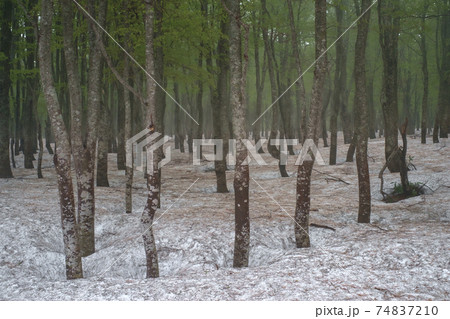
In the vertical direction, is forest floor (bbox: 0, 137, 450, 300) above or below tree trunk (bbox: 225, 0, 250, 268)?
below

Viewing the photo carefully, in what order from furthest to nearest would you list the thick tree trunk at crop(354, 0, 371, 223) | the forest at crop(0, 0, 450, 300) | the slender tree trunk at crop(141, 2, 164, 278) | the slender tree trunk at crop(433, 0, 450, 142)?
1. the slender tree trunk at crop(433, 0, 450, 142)
2. the thick tree trunk at crop(354, 0, 371, 223)
3. the slender tree trunk at crop(141, 2, 164, 278)
4. the forest at crop(0, 0, 450, 300)

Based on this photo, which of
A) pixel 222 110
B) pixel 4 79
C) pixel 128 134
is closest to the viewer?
pixel 128 134

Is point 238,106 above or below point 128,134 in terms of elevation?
above

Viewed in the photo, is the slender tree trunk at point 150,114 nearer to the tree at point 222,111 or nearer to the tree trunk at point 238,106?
the tree trunk at point 238,106

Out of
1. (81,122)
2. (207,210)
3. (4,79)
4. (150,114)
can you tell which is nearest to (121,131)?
(4,79)

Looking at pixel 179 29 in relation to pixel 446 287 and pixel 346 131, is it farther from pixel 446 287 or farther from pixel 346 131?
pixel 346 131

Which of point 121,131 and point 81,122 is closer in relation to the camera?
point 81,122

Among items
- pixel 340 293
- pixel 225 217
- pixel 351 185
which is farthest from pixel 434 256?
pixel 351 185

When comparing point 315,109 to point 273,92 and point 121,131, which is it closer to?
point 273,92

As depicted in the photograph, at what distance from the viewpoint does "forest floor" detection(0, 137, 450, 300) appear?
5.50m

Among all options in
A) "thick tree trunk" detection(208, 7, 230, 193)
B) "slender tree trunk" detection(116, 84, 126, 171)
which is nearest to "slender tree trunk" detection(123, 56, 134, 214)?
"thick tree trunk" detection(208, 7, 230, 193)

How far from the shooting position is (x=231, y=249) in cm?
796

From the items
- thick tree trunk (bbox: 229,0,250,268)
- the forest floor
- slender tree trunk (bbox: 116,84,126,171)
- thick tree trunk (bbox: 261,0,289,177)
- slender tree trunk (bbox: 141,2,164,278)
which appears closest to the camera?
the forest floor

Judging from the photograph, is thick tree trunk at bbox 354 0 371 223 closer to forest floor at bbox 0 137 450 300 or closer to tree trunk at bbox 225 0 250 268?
forest floor at bbox 0 137 450 300
